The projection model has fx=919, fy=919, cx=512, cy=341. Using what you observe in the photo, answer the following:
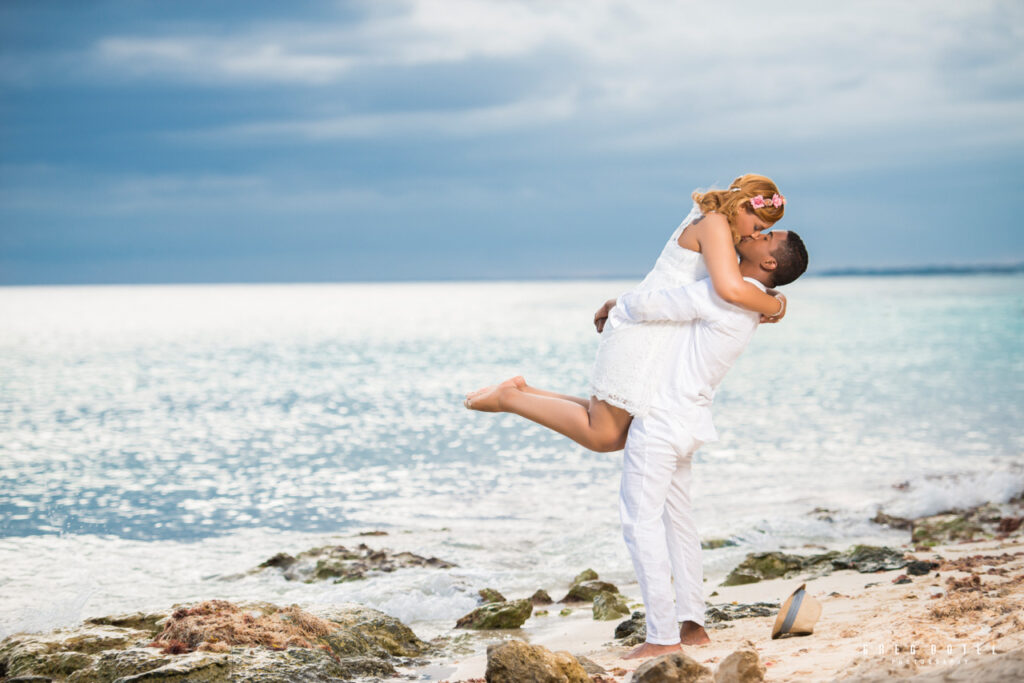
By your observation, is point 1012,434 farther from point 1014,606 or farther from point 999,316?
point 999,316

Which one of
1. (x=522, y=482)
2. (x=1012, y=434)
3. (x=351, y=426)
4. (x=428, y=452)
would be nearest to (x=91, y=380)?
(x=351, y=426)

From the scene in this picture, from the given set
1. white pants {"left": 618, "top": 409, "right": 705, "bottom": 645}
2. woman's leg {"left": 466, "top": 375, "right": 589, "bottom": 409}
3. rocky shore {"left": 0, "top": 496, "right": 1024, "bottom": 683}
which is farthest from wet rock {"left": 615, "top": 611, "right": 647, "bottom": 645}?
woman's leg {"left": 466, "top": 375, "right": 589, "bottom": 409}

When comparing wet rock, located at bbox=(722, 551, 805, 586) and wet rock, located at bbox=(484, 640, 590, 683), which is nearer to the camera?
wet rock, located at bbox=(484, 640, 590, 683)

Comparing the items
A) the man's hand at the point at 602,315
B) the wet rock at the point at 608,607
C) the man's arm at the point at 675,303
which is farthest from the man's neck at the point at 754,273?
the wet rock at the point at 608,607

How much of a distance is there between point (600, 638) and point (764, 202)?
10.6 ft

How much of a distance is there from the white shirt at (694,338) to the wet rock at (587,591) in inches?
129

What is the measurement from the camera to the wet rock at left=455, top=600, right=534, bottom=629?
6961 mm

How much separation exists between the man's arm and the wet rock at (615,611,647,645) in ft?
7.41

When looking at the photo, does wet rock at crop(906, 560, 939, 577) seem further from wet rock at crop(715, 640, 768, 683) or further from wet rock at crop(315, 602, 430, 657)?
wet rock at crop(315, 602, 430, 657)

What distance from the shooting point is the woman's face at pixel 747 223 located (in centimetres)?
488

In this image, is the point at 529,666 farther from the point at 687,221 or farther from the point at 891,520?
the point at 891,520

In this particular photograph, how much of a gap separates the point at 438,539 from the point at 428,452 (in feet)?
24.4

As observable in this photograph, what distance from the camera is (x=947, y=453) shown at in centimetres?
1702

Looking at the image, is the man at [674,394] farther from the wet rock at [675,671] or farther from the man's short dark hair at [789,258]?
the wet rock at [675,671]
